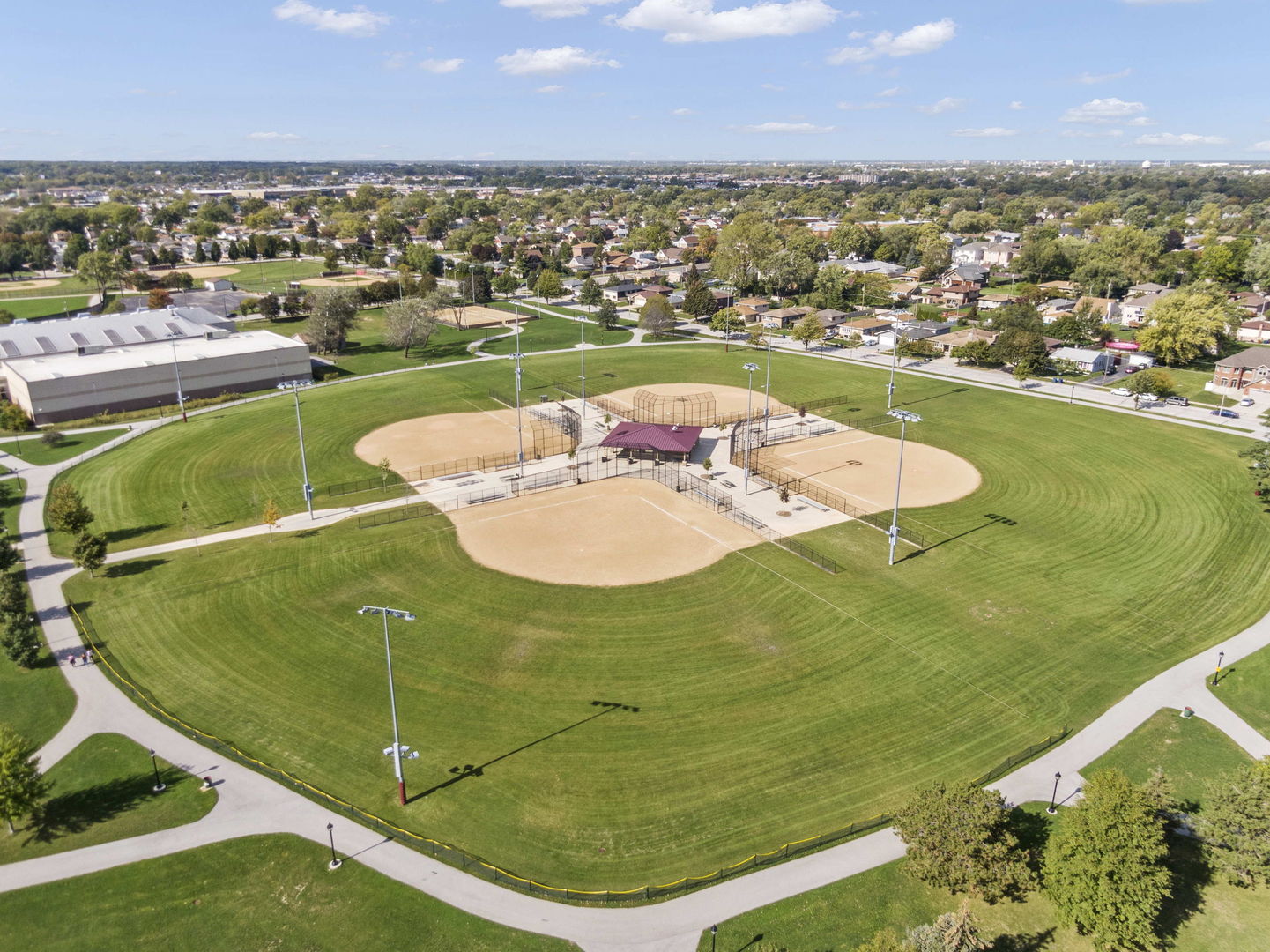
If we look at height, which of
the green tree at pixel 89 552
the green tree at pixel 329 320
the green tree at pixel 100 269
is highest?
the green tree at pixel 100 269

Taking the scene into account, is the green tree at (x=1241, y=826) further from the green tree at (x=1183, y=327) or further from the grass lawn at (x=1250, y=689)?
the green tree at (x=1183, y=327)

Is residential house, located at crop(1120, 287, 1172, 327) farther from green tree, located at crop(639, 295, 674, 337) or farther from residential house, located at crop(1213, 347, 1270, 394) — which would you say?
green tree, located at crop(639, 295, 674, 337)

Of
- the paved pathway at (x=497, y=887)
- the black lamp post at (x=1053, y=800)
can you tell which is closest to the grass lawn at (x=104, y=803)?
the paved pathway at (x=497, y=887)

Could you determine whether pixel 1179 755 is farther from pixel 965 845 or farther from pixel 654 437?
pixel 654 437

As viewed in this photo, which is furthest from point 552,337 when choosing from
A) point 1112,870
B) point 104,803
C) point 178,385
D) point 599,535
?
point 1112,870

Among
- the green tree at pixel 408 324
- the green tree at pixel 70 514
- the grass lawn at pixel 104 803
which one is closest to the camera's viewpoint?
the grass lawn at pixel 104 803

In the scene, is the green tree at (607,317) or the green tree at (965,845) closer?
the green tree at (965,845)

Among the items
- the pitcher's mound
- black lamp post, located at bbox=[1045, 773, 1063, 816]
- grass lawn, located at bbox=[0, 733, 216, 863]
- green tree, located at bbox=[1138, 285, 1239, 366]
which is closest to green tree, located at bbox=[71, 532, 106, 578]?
grass lawn, located at bbox=[0, 733, 216, 863]
